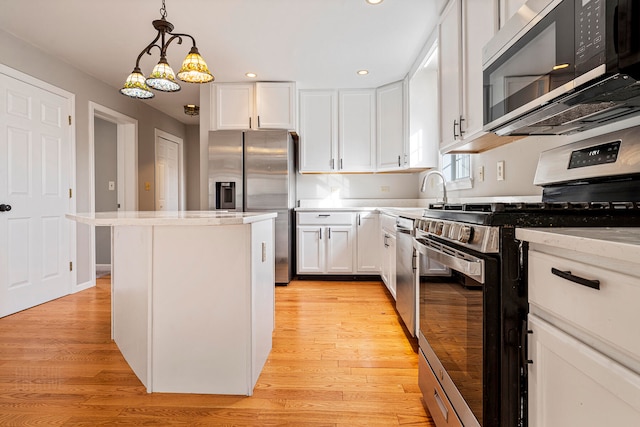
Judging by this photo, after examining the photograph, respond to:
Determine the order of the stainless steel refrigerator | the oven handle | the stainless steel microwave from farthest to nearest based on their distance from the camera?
the stainless steel refrigerator → the oven handle → the stainless steel microwave

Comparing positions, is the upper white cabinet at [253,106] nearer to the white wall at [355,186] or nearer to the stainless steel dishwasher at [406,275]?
the white wall at [355,186]

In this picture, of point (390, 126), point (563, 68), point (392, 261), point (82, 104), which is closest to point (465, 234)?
point (563, 68)

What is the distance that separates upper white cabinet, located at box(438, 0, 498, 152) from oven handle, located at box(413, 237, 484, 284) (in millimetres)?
771

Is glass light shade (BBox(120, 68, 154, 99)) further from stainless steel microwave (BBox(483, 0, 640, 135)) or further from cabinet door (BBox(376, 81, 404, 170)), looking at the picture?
cabinet door (BBox(376, 81, 404, 170))

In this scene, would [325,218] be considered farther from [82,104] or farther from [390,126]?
[82,104]

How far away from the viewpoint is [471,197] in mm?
2684

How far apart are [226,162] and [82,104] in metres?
1.68

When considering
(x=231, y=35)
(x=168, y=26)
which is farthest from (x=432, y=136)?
(x=168, y=26)

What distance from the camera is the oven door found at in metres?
0.94

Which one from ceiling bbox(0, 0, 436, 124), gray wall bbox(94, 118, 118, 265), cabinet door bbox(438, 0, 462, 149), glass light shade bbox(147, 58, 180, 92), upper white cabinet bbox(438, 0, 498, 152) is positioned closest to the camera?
upper white cabinet bbox(438, 0, 498, 152)

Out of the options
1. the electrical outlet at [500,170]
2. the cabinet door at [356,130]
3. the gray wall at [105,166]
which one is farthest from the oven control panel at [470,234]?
the gray wall at [105,166]

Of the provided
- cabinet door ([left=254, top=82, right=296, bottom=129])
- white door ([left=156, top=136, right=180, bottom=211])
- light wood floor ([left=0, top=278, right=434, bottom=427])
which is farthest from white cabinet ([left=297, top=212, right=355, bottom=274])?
white door ([left=156, top=136, right=180, bottom=211])

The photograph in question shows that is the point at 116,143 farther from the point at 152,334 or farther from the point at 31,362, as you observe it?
the point at 152,334

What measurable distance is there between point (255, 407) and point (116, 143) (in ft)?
15.6
